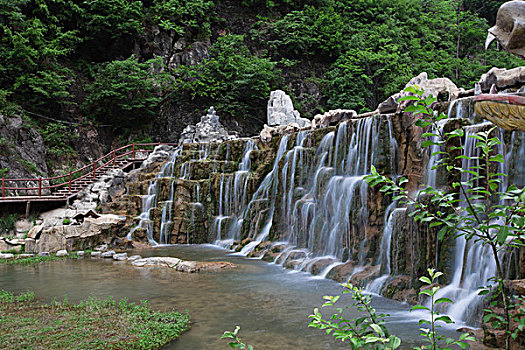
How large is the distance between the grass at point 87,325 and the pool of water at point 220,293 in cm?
33

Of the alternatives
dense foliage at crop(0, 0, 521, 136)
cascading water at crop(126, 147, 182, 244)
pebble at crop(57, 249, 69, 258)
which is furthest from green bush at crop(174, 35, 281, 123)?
pebble at crop(57, 249, 69, 258)

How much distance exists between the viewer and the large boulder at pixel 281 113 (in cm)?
2194

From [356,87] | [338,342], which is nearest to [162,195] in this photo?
[338,342]

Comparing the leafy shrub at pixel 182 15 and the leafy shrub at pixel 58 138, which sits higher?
the leafy shrub at pixel 182 15

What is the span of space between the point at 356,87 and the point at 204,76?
381 inches

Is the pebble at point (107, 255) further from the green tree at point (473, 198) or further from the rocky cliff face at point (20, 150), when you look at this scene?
the green tree at point (473, 198)

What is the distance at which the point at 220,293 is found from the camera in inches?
311

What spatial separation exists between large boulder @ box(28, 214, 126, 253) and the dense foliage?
34.0 feet

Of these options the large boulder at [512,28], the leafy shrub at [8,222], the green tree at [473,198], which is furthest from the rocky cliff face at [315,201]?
the large boulder at [512,28]

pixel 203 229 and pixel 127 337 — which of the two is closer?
pixel 127 337

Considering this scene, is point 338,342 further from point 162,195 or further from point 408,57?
point 408,57

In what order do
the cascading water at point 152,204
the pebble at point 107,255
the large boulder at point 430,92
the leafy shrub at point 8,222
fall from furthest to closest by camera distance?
the cascading water at point 152,204
the leafy shrub at point 8,222
the pebble at point 107,255
the large boulder at point 430,92

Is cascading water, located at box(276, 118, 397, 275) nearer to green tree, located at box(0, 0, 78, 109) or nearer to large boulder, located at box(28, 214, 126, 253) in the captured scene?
large boulder, located at box(28, 214, 126, 253)

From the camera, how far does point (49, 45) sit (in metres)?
22.8
